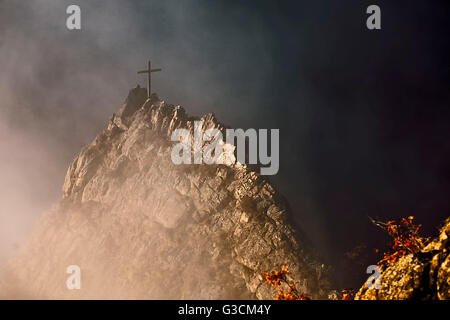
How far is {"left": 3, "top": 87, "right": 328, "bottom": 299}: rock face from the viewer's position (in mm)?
37938

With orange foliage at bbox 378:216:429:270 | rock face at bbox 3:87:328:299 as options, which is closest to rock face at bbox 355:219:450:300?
orange foliage at bbox 378:216:429:270

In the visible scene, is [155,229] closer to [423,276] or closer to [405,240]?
[405,240]

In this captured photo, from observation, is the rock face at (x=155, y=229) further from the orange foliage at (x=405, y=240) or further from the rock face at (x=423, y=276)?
the rock face at (x=423, y=276)

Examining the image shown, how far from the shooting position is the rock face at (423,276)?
5.88 meters

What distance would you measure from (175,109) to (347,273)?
47627mm

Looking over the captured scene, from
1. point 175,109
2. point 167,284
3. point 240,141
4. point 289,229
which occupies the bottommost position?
point 167,284

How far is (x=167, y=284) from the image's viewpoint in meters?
40.9

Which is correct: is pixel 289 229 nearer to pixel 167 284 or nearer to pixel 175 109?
pixel 167 284

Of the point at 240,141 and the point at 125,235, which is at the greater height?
the point at 240,141

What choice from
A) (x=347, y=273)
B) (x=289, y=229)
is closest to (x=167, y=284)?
(x=289, y=229)

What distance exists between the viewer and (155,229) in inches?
1887

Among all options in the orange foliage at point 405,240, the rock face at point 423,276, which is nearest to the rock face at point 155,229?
the orange foliage at point 405,240

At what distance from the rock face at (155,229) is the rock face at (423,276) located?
1166 inches

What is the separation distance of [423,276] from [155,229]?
1822 inches
